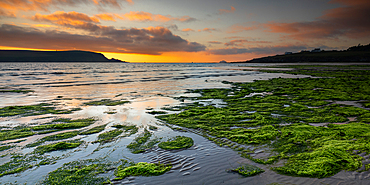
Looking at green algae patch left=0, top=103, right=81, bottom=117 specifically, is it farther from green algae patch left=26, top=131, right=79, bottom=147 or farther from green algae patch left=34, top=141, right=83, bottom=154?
green algae patch left=34, top=141, right=83, bottom=154

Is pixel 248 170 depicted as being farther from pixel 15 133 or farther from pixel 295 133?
pixel 15 133

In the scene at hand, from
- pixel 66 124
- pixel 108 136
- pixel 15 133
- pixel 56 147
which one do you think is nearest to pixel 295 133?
pixel 108 136

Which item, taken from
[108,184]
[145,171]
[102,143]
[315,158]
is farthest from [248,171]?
[102,143]

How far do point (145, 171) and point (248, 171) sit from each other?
218 centimetres

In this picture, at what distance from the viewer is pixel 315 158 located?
13.2ft

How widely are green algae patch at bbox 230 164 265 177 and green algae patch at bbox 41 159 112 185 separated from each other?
107 inches

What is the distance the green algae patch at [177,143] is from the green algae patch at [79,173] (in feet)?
5.00

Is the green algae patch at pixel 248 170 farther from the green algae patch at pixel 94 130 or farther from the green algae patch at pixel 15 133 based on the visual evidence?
the green algae patch at pixel 15 133

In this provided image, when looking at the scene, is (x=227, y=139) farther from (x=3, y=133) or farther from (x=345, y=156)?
(x=3, y=133)

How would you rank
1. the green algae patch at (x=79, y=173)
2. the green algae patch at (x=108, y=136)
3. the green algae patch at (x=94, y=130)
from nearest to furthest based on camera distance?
1. the green algae patch at (x=79, y=173)
2. the green algae patch at (x=108, y=136)
3. the green algae patch at (x=94, y=130)

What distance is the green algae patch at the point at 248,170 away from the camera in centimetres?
356

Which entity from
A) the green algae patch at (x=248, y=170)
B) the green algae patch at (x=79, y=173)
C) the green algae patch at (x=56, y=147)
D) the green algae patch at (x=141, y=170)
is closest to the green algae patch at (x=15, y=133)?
the green algae patch at (x=56, y=147)

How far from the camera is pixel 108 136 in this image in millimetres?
5641

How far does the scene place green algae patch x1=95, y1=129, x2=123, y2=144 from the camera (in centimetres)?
535
